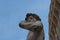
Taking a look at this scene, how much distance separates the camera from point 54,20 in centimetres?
2539

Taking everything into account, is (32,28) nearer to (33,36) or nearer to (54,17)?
(33,36)

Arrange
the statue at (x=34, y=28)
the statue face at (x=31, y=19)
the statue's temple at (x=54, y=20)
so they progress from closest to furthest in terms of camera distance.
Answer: the statue at (x=34, y=28)
the statue face at (x=31, y=19)
the statue's temple at (x=54, y=20)

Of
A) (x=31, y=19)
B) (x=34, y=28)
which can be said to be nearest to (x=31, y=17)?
(x=31, y=19)

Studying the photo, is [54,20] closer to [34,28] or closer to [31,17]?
[31,17]

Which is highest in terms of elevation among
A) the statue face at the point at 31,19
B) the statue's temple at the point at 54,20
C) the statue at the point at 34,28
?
the statue's temple at the point at 54,20

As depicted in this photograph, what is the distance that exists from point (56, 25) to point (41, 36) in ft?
50.0

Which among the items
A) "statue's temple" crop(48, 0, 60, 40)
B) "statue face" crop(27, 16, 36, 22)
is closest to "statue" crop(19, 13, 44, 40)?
"statue face" crop(27, 16, 36, 22)

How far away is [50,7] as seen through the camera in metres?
26.3

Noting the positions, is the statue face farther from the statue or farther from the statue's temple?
the statue's temple

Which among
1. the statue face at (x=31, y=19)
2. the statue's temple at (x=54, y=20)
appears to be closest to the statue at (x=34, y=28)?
the statue face at (x=31, y=19)

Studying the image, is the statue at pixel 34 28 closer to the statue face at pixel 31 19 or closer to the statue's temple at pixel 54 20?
the statue face at pixel 31 19

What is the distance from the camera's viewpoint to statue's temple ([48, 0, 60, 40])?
23789 mm

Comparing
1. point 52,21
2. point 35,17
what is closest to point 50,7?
point 52,21

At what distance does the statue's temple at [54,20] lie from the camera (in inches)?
937
